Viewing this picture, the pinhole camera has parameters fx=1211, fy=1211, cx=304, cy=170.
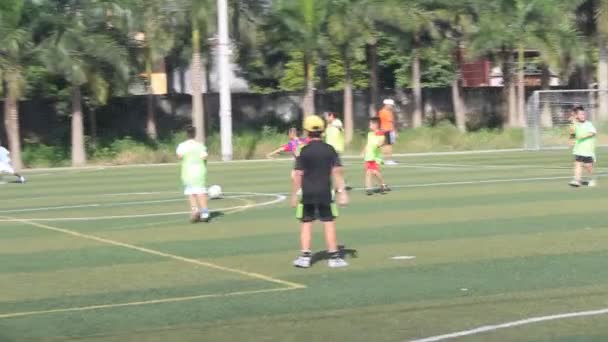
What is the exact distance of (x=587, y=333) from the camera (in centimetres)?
989

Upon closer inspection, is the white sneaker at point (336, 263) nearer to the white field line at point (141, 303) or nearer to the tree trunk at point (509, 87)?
the white field line at point (141, 303)

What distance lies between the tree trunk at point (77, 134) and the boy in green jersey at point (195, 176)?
27997 mm

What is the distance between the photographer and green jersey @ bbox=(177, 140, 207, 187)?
1959 cm

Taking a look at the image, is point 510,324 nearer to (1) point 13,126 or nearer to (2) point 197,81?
(1) point 13,126

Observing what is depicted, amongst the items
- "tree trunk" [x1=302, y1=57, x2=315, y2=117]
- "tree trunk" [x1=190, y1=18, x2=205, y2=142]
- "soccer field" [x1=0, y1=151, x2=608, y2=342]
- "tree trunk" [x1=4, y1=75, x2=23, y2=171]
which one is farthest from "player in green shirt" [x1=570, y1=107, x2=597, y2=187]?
"tree trunk" [x1=302, y1=57, x2=315, y2=117]

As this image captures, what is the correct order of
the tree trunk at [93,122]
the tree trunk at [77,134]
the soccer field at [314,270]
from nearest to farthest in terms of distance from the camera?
1. the soccer field at [314,270]
2. the tree trunk at [77,134]
3. the tree trunk at [93,122]

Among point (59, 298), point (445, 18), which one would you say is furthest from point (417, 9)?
point (59, 298)

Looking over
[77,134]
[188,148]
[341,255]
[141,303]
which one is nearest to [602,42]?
[77,134]

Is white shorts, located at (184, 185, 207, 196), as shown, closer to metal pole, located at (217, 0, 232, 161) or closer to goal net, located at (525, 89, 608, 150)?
metal pole, located at (217, 0, 232, 161)

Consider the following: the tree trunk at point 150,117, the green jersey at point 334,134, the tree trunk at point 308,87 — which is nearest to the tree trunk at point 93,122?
the tree trunk at point 150,117

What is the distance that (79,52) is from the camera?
1791 inches

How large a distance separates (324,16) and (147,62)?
7.57m

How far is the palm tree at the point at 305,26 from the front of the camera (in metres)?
49.4

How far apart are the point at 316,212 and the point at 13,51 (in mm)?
32061
